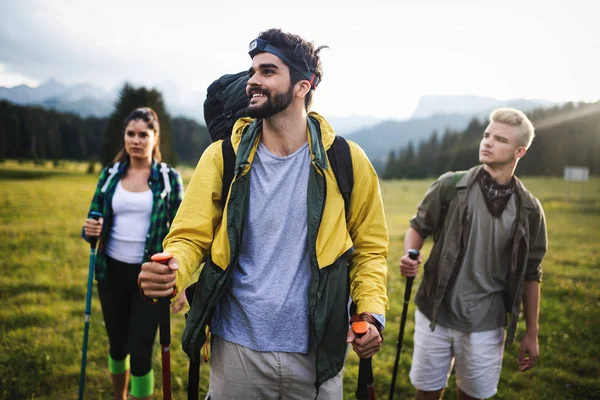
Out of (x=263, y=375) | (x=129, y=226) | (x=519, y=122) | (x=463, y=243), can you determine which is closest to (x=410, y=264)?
(x=463, y=243)

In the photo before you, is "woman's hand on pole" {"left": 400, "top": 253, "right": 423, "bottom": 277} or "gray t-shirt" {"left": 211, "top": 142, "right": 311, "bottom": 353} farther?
"woman's hand on pole" {"left": 400, "top": 253, "right": 423, "bottom": 277}

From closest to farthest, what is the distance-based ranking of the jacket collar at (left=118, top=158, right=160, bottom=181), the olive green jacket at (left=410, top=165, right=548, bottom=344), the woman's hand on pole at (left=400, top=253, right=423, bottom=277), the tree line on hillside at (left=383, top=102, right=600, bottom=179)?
the woman's hand on pole at (left=400, top=253, right=423, bottom=277), the olive green jacket at (left=410, top=165, right=548, bottom=344), the jacket collar at (left=118, top=158, right=160, bottom=181), the tree line on hillside at (left=383, top=102, right=600, bottom=179)

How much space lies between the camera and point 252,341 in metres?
2.52

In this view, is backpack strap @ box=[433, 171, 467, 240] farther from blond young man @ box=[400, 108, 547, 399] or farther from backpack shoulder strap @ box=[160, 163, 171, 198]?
backpack shoulder strap @ box=[160, 163, 171, 198]

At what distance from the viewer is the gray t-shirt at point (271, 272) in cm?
250

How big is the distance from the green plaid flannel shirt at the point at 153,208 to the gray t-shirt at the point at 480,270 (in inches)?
135

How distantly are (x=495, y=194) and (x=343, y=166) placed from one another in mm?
2220

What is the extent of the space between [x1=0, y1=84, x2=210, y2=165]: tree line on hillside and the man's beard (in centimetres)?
4614

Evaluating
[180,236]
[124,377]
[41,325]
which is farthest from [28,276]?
[180,236]

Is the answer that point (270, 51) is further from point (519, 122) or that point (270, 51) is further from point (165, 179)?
point (519, 122)

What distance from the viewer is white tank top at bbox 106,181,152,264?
14.8 ft

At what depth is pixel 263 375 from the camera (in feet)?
8.33

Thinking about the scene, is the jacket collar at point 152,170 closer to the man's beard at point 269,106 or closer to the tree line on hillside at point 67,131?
the man's beard at point 269,106

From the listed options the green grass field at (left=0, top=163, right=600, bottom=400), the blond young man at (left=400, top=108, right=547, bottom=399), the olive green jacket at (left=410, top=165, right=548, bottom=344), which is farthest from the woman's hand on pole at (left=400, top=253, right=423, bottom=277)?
the green grass field at (left=0, top=163, right=600, bottom=400)
